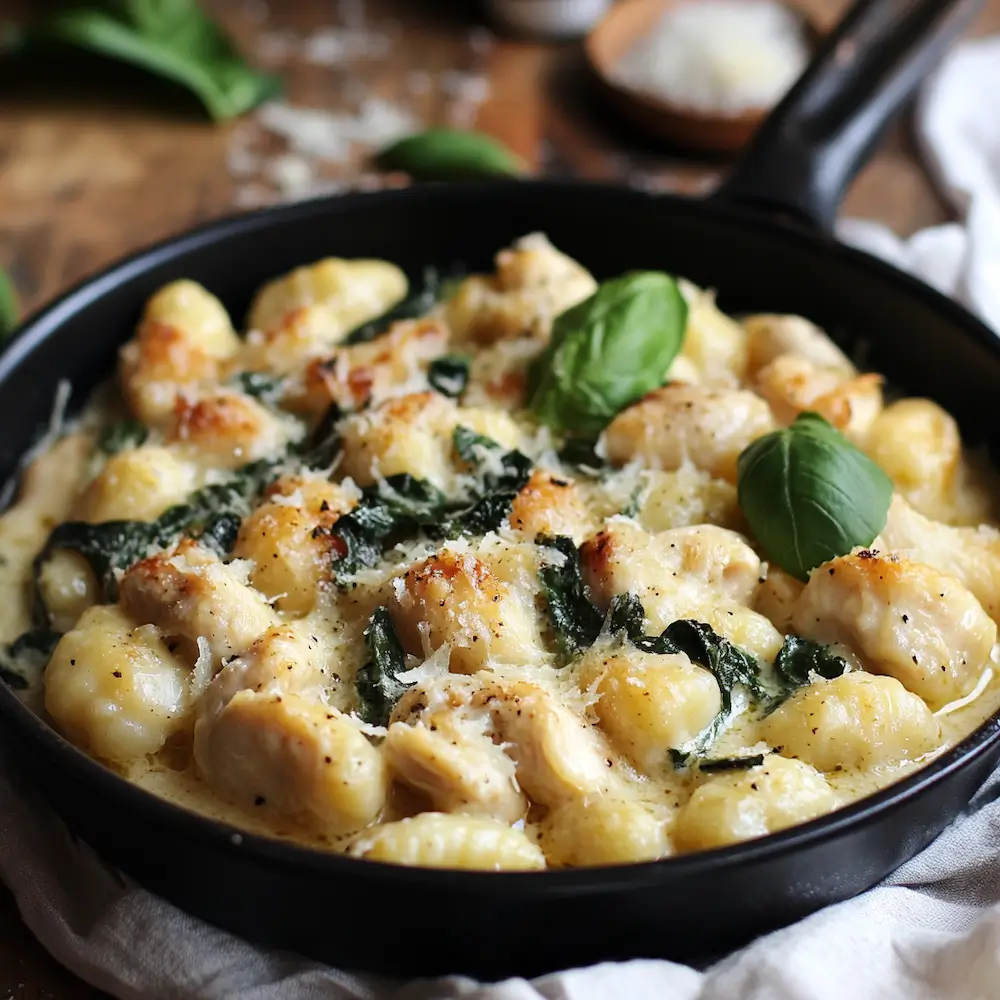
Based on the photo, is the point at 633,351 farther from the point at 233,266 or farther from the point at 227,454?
the point at 233,266

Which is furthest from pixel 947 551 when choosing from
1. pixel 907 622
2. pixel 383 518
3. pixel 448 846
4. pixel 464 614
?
pixel 448 846

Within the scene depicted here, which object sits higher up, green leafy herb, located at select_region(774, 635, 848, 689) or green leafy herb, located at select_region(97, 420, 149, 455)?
green leafy herb, located at select_region(774, 635, 848, 689)

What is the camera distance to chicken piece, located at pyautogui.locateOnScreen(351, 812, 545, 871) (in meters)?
2.11

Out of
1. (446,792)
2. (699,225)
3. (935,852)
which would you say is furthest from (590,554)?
(699,225)

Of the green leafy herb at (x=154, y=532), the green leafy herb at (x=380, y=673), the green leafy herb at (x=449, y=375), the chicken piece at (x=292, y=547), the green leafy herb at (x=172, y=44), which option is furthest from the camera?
the green leafy herb at (x=172, y=44)

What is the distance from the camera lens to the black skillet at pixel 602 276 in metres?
2.03

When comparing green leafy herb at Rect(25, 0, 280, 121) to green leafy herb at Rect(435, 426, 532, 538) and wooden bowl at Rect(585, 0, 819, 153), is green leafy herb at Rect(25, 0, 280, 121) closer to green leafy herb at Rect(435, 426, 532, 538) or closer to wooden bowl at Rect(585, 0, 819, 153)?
wooden bowl at Rect(585, 0, 819, 153)

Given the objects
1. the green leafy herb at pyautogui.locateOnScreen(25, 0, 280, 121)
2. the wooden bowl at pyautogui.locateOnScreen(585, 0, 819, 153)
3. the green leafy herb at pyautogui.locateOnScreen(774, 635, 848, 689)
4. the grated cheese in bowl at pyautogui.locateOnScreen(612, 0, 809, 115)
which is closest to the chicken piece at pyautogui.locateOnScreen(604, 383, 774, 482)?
the green leafy herb at pyautogui.locateOnScreen(774, 635, 848, 689)

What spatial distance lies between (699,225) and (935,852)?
6.19 feet

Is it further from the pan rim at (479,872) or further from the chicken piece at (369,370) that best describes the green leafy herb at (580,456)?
the pan rim at (479,872)

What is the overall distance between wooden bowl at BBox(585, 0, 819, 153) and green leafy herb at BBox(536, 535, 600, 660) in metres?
2.52

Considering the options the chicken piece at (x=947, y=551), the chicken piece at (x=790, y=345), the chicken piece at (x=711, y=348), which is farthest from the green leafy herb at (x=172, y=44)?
the chicken piece at (x=947, y=551)

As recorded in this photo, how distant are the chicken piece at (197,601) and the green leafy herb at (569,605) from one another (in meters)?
0.54

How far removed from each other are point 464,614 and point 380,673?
185 millimetres
